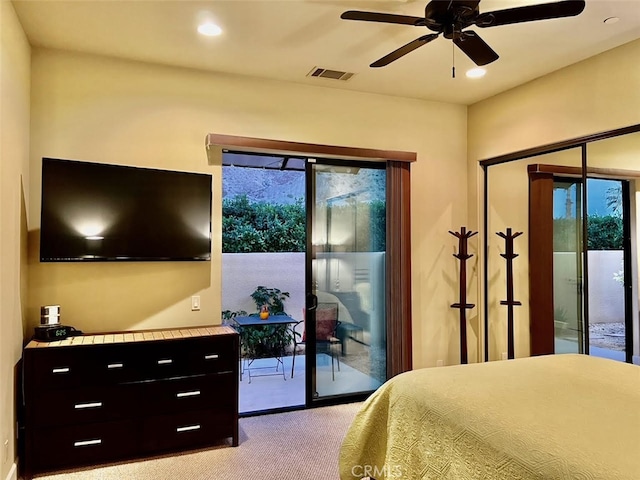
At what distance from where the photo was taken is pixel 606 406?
1.95 metres

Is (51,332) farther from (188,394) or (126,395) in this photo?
(188,394)

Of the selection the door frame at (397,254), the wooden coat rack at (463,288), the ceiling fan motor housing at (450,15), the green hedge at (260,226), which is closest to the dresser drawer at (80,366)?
the door frame at (397,254)

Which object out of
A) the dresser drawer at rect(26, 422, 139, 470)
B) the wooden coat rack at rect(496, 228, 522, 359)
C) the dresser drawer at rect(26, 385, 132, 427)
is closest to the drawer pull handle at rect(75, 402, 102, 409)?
the dresser drawer at rect(26, 385, 132, 427)

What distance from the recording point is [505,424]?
1.79 m

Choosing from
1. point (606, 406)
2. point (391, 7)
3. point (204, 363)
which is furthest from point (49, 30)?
point (606, 406)

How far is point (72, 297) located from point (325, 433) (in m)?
2.17

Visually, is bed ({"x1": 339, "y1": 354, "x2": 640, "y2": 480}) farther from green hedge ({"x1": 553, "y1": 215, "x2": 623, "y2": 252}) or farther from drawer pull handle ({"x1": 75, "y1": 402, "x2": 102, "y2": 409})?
drawer pull handle ({"x1": 75, "y1": 402, "x2": 102, "y2": 409})

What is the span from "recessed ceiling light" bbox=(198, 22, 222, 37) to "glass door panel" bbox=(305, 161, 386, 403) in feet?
4.96

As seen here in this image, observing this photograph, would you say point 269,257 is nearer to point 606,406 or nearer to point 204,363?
point 204,363

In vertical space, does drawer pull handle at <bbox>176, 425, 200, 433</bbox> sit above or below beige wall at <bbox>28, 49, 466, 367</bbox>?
below

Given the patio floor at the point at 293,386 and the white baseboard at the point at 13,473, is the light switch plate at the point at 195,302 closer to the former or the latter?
the patio floor at the point at 293,386

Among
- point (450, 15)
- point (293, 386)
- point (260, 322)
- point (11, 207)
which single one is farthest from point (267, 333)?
point (450, 15)

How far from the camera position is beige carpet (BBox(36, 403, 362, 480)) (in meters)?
2.93

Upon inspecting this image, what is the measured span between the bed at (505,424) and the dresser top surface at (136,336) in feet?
4.68
